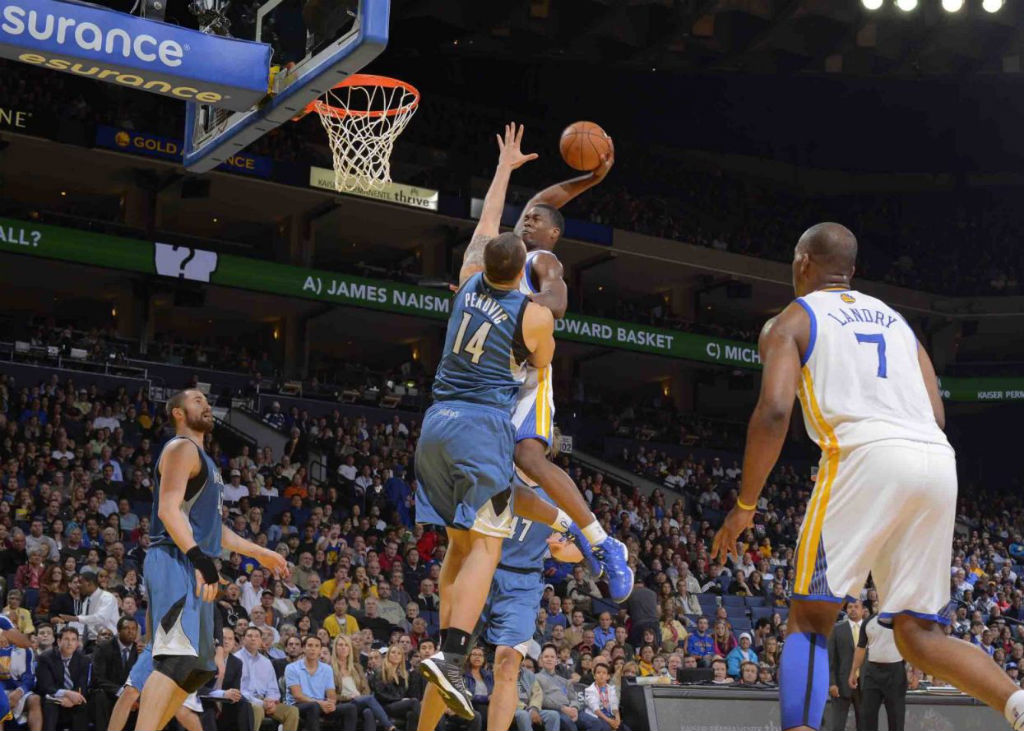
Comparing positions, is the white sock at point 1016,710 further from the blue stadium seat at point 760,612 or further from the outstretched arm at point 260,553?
the blue stadium seat at point 760,612

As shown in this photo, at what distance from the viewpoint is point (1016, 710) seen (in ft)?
14.2

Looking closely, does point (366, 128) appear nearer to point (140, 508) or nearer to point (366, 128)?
point (366, 128)

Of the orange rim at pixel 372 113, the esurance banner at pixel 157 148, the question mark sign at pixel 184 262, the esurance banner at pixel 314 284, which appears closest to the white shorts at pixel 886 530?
the orange rim at pixel 372 113

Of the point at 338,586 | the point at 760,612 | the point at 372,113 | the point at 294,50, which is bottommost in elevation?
the point at 760,612

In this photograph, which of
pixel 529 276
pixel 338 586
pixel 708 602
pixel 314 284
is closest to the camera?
pixel 529 276

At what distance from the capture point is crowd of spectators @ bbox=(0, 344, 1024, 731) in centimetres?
1250

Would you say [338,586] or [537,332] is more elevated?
[537,332]

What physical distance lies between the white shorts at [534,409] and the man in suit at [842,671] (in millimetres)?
6394

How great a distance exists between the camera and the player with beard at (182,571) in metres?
6.02

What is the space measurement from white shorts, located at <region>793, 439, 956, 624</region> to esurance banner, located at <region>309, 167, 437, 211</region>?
23.7 metres

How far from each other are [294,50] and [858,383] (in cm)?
505

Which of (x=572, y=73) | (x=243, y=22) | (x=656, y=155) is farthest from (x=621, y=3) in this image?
(x=243, y=22)

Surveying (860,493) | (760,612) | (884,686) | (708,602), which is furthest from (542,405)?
(760,612)

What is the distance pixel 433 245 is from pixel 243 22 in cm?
2287
